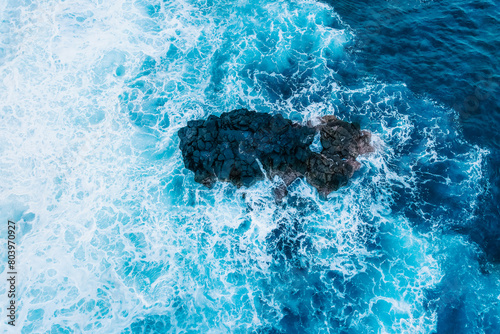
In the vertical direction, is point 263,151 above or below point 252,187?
above

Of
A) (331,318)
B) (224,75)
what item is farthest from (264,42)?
(331,318)

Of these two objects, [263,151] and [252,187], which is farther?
[252,187]

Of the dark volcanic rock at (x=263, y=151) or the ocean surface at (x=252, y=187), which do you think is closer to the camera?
the ocean surface at (x=252, y=187)

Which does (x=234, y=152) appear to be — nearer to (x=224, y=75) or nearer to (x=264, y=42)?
(x=224, y=75)
